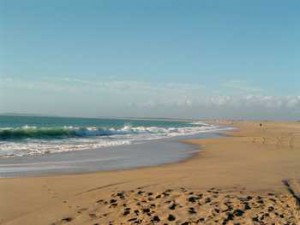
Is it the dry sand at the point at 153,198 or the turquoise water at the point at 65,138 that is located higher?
the dry sand at the point at 153,198

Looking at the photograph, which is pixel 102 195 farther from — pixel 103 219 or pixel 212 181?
pixel 212 181

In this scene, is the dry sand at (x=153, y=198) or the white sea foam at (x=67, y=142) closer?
the dry sand at (x=153, y=198)

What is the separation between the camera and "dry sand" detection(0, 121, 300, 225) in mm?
7902

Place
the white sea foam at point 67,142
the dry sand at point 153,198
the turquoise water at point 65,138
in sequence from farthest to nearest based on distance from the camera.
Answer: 1. the turquoise water at point 65,138
2. the white sea foam at point 67,142
3. the dry sand at point 153,198

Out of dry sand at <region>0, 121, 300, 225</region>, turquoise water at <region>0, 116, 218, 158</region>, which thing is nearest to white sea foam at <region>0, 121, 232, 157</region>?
turquoise water at <region>0, 116, 218, 158</region>

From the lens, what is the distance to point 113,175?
1338 cm

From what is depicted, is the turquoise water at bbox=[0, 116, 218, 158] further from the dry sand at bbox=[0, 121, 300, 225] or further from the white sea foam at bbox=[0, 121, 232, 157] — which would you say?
the dry sand at bbox=[0, 121, 300, 225]

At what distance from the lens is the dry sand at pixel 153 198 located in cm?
790

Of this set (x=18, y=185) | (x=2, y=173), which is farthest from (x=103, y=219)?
(x=2, y=173)

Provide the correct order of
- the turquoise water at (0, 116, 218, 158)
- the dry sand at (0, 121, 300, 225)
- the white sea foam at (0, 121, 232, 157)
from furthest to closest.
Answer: the turquoise water at (0, 116, 218, 158)
the white sea foam at (0, 121, 232, 157)
the dry sand at (0, 121, 300, 225)

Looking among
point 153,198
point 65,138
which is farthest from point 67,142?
point 153,198

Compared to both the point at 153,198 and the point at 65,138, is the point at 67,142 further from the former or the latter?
the point at 153,198

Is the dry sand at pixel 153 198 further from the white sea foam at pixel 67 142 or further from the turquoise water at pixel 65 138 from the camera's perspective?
the white sea foam at pixel 67 142

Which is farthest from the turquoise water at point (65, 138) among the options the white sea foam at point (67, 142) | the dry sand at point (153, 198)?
the dry sand at point (153, 198)
